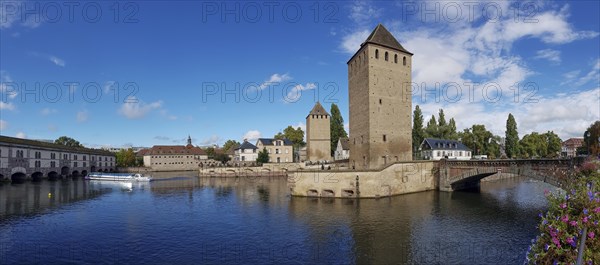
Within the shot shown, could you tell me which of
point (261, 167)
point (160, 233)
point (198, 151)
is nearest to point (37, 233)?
point (160, 233)

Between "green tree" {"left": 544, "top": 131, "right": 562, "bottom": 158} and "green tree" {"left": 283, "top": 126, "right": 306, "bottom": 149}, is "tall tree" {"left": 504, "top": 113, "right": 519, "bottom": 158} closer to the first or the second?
"green tree" {"left": 544, "top": 131, "right": 562, "bottom": 158}

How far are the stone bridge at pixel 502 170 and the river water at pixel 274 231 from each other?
315cm

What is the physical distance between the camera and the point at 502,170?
3353 cm

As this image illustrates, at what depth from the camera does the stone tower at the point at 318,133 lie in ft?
246

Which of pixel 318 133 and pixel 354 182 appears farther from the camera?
pixel 318 133

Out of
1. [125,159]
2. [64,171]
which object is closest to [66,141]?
[125,159]

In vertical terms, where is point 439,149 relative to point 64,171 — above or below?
above

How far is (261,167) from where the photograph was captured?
79.4 meters

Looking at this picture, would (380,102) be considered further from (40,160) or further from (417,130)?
(40,160)

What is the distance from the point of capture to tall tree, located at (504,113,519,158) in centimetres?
7081

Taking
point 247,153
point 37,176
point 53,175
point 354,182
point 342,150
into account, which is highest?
point 342,150

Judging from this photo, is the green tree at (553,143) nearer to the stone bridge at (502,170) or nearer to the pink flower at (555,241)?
the stone bridge at (502,170)

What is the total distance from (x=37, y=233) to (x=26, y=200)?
62.1 feet

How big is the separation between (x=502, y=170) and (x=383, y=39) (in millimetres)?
20252
